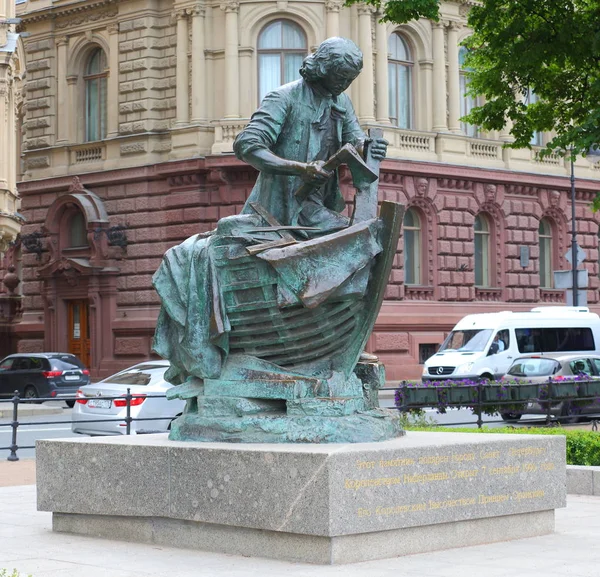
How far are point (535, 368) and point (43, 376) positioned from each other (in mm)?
12719

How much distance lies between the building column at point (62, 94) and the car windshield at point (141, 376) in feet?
65.2

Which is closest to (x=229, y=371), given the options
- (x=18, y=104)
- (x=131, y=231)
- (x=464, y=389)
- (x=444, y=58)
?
(x=464, y=389)

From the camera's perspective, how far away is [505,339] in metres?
33.8

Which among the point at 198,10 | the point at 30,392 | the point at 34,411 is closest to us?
the point at 34,411

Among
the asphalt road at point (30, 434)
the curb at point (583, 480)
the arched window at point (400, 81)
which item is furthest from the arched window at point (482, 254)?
the curb at point (583, 480)

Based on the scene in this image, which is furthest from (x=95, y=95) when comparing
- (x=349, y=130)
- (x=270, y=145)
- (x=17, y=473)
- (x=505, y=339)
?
(x=270, y=145)

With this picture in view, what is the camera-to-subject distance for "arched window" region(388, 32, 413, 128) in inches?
1629

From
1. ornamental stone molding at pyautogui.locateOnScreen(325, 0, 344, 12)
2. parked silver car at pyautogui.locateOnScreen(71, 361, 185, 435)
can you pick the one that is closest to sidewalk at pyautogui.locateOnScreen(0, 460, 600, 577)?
parked silver car at pyautogui.locateOnScreen(71, 361, 185, 435)

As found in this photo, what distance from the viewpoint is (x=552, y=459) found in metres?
10.6

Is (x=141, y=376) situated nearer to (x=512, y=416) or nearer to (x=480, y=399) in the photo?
(x=480, y=399)

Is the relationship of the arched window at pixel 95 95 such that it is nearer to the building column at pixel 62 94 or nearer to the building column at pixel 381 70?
the building column at pixel 62 94

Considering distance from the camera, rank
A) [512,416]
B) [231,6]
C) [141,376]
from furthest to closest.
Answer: [231,6]
[512,416]
[141,376]

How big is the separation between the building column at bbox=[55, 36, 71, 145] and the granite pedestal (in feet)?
109

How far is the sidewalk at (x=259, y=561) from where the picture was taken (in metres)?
8.77
